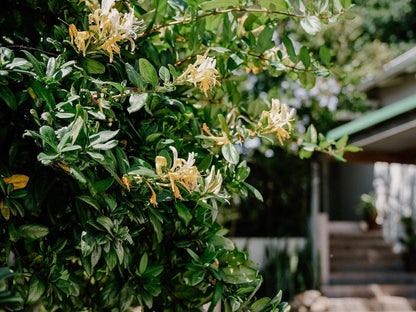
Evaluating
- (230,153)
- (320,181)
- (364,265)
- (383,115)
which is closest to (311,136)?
(230,153)

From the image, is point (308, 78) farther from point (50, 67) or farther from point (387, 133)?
point (387, 133)

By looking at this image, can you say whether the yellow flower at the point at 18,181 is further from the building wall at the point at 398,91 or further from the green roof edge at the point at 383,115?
the building wall at the point at 398,91

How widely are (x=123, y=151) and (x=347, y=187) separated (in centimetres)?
1210

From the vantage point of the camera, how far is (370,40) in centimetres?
1902

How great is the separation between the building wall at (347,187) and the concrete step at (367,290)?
390cm

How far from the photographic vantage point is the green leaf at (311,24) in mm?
1165

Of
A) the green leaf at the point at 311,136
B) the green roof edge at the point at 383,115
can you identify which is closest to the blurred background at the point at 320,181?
the green roof edge at the point at 383,115

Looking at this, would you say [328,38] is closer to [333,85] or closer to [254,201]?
[333,85]

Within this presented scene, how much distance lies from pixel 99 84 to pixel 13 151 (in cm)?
23

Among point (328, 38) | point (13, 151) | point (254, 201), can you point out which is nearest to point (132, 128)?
point (13, 151)

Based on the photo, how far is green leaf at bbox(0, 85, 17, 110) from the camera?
37.5 inches

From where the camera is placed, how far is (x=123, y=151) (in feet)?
3.37

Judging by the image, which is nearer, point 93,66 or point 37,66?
point 37,66

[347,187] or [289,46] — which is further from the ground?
[347,187]
